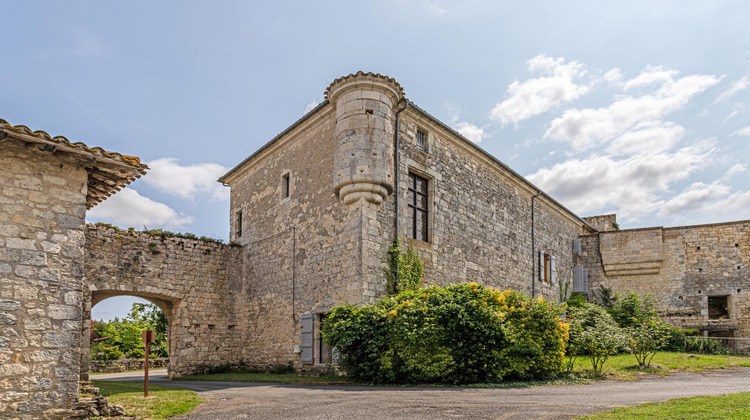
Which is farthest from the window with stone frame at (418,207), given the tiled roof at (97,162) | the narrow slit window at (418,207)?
the tiled roof at (97,162)

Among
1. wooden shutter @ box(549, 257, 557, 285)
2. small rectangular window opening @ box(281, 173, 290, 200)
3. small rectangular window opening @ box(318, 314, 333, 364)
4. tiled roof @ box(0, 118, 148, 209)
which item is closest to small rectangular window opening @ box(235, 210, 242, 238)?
small rectangular window opening @ box(281, 173, 290, 200)

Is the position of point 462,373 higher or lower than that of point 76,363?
lower

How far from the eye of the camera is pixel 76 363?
6.64 m

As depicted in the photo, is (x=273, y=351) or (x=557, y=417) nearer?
(x=557, y=417)

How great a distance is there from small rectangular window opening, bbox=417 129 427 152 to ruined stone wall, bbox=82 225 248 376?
6.90 metres

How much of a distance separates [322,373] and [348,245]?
3209mm

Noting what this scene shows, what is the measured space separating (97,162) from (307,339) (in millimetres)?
8206

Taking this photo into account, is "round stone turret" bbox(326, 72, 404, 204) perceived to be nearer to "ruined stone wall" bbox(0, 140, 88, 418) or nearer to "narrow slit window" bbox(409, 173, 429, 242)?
"narrow slit window" bbox(409, 173, 429, 242)

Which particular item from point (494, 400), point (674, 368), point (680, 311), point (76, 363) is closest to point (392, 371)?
point (494, 400)

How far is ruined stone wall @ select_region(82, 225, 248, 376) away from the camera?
47.4 ft

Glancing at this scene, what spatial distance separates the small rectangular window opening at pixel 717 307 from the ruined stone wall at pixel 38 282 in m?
24.5

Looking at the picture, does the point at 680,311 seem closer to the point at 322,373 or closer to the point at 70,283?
the point at 322,373

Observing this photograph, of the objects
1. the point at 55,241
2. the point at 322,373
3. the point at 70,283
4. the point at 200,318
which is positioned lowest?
the point at 322,373

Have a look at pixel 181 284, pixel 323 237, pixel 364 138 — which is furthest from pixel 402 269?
pixel 181 284
